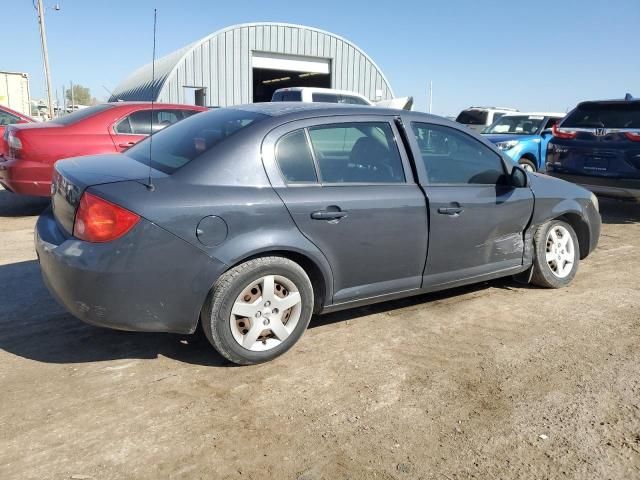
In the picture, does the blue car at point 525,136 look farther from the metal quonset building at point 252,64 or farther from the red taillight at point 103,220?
the metal quonset building at point 252,64

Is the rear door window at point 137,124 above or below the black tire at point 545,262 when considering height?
above

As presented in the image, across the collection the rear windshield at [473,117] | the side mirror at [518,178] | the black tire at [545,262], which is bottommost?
the black tire at [545,262]

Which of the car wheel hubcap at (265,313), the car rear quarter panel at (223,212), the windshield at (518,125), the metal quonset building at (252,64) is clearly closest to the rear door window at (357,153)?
the car rear quarter panel at (223,212)

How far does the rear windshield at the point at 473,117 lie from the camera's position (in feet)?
51.1

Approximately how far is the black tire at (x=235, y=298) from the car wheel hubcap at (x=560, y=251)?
2450mm

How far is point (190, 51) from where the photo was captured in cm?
2289

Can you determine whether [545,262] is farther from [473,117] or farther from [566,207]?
[473,117]

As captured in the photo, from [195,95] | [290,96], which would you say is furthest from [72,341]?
[195,95]

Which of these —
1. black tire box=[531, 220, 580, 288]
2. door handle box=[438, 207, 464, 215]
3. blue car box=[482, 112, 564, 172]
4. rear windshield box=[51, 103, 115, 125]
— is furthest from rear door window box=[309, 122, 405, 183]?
blue car box=[482, 112, 564, 172]

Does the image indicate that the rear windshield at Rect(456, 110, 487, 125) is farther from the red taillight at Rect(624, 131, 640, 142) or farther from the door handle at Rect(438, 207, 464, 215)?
the door handle at Rect(438, 207, 464, 215)

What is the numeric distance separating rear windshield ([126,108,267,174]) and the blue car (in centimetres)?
751

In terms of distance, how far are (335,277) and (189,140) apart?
128 centimetres

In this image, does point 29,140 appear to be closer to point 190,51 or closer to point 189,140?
point 189,140

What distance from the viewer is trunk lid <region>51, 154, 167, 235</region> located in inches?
117
